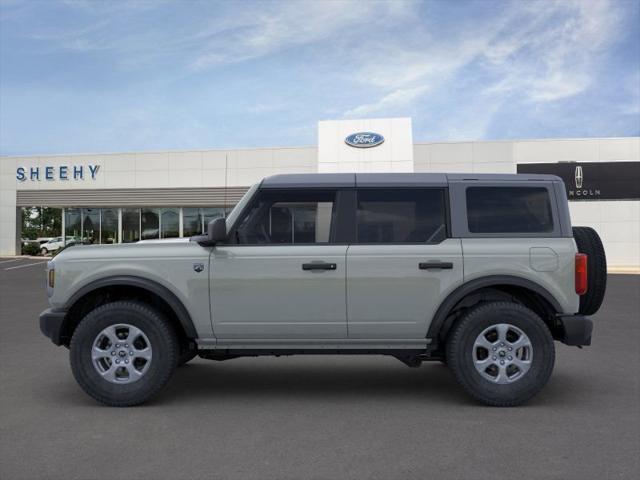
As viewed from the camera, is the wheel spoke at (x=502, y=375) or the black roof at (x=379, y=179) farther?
the black roof at (x=379, y=179)

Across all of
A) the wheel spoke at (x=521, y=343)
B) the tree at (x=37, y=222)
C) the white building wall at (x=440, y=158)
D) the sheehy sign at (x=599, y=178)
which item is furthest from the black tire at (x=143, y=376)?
the tree at (x=37, y=222)

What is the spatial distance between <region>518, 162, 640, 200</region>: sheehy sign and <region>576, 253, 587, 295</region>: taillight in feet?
90.2

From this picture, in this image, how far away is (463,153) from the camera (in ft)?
105

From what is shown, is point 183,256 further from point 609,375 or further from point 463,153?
point 463,153

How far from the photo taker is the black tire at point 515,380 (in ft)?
17.2

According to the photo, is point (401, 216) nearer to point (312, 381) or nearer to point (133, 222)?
point (312, 381)

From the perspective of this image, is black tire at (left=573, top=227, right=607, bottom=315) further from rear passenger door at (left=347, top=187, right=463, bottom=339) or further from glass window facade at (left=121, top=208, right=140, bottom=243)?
glass window facade at (left=121, top=208, right=140, bottom=243)

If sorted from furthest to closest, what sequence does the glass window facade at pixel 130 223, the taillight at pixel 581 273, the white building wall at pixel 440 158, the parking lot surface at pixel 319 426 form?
the glass window facade at pixel 130 223, the white building wall at pixel 440 158, the taillight at pixel 581 273, the parking lot surface at pixel 319 426

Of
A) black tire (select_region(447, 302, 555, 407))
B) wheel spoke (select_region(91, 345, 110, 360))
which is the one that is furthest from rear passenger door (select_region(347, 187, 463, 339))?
wheel spoke (select_region(91, 345, 110, 360))

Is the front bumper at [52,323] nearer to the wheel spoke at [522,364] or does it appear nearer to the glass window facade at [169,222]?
the wheel spoke at [522,364]

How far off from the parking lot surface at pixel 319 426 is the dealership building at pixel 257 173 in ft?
79.8

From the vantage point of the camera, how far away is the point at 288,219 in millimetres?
5508

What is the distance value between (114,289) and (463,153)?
28.3m

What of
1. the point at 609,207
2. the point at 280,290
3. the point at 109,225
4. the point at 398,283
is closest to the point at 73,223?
the point at 109,225
